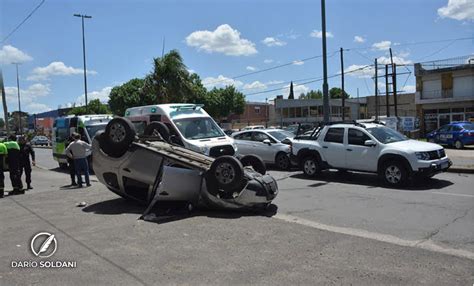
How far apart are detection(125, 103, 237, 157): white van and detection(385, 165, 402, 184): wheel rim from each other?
4.24 meters

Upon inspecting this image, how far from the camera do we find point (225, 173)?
7.85m

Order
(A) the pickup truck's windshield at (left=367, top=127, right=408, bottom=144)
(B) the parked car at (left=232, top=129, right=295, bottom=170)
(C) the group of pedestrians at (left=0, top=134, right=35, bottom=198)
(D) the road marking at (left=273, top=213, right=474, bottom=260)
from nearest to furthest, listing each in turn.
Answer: (D) the road marking at (left=273, top=213, right=474, bottom=260) < (C) the group of pedestrians at (left=0, top=134, right=35, bottom=198) < (A) the pickup truck's windshield at (left=367, top=127, right=408, bottom=144) < (B) the parked car at (left=232, top=129, right=295, bottom=170)

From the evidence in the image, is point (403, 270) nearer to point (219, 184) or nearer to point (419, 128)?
point (219, 184)

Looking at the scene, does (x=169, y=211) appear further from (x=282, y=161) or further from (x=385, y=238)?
(x=282, y=161)

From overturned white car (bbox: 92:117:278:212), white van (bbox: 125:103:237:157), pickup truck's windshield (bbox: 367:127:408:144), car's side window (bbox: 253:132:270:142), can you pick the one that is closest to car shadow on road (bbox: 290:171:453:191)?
pickup truck's windshield (bbox: 367:127:408:144)

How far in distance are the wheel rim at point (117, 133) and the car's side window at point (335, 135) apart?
643 cm

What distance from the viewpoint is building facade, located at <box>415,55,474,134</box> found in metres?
40.8

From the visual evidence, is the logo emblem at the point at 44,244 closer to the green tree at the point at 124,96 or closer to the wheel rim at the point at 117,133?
the wheel rim at the point at 117,133

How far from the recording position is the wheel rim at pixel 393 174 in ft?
36.1

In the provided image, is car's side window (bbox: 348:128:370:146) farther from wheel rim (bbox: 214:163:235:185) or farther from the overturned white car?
wheel rim (bbox: 214:163:235:185)

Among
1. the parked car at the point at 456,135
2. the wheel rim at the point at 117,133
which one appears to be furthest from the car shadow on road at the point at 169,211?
the parked car at the point at 456,135

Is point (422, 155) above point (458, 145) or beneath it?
above

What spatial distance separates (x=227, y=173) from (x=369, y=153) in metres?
5.37

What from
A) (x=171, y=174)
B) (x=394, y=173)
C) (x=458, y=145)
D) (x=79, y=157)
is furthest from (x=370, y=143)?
(x=458, y=145)
